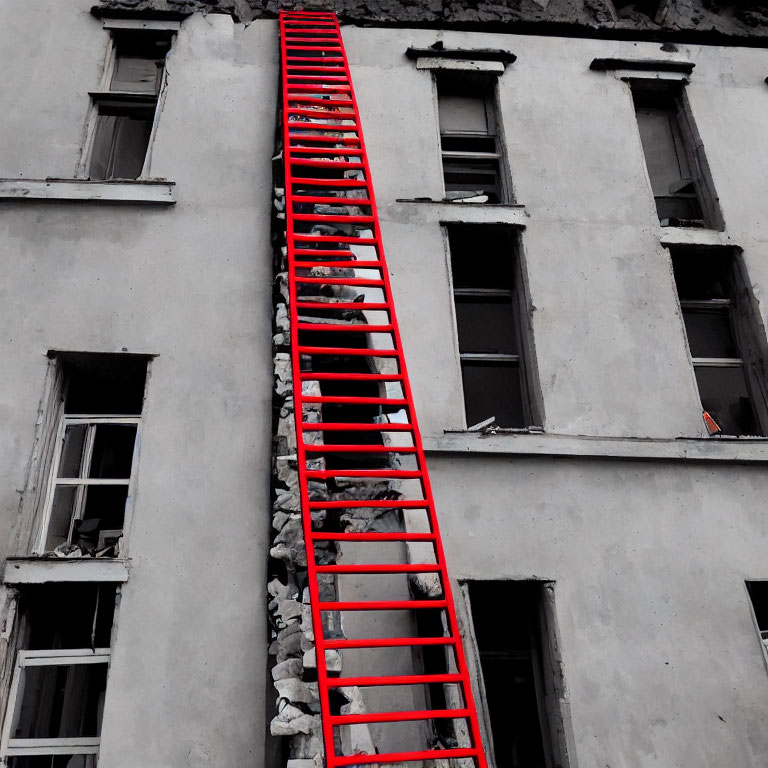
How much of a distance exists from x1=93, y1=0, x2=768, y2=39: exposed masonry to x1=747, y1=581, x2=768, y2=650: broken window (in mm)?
5371

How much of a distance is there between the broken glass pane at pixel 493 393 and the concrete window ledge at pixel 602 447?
0.46 metres

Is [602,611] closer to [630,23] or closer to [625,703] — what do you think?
[625,703]

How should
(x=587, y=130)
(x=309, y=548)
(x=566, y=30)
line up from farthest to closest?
(x=566, y=30), (x=587, y=130), (x=309, y=548)

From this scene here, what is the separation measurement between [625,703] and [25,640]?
3.77 m

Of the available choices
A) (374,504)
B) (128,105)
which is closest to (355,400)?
(374,504)

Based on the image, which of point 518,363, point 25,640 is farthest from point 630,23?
point 25,640

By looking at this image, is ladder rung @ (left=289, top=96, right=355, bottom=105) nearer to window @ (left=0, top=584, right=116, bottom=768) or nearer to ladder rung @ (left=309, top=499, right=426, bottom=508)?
ladder rung @ (left=309, top=499, right=426, bottom=508)

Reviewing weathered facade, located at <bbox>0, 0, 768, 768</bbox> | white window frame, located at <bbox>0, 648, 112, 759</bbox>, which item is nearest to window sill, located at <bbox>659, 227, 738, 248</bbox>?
weathered facade, located at <bbox>0, 0, 768, 768</bbox>

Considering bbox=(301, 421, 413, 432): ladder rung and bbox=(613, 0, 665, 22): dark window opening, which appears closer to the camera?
bbox=(301, 421, 413, 432): ladder rung

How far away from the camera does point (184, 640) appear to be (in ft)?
14.3

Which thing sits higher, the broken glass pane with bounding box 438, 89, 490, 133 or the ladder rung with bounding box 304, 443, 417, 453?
the broken glass pane with bounding box 438, 89, 490, 133

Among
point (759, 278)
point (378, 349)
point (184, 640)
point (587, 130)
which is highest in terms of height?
point (587, 130)

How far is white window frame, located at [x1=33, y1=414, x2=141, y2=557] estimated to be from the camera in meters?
4.74

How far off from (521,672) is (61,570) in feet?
9.96
